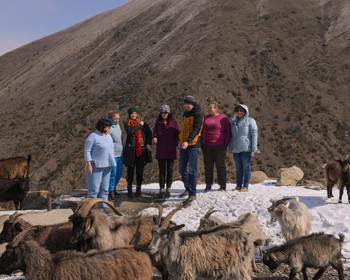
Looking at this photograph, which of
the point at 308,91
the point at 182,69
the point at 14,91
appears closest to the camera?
the point at 308,91

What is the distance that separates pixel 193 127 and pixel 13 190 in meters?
6.56

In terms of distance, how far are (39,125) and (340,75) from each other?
32691mm

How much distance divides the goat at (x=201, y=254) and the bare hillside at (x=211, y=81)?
2078 cm

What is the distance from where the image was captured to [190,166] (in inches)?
416

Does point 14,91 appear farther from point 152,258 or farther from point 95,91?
point 152,258

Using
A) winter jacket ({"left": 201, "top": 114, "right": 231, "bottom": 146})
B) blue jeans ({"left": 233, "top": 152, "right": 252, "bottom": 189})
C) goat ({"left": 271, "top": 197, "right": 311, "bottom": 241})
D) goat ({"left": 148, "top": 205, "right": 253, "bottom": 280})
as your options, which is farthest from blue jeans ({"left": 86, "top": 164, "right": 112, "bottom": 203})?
blue jeans ({"left": 233, "top": 152, "right": 252, "bottom": 189})

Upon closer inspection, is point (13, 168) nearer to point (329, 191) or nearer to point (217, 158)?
point (217, 158)

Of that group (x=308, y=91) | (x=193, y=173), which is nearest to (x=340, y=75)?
(x=308, y=91)

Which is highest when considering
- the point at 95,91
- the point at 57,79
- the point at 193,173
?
the point at 57,79

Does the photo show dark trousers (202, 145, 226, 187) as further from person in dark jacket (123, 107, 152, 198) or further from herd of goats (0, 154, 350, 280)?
herd of goats (0, 154, 350, 280)

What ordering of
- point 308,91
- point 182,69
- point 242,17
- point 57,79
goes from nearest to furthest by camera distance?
1. point 308,91
2. point 182,69
3. point 242,17
4. point 57,79

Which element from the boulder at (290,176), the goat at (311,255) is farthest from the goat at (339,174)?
the boulder at (290,176)

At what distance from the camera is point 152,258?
20.1 ft

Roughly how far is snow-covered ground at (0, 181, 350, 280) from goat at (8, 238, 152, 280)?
14.3 feet
